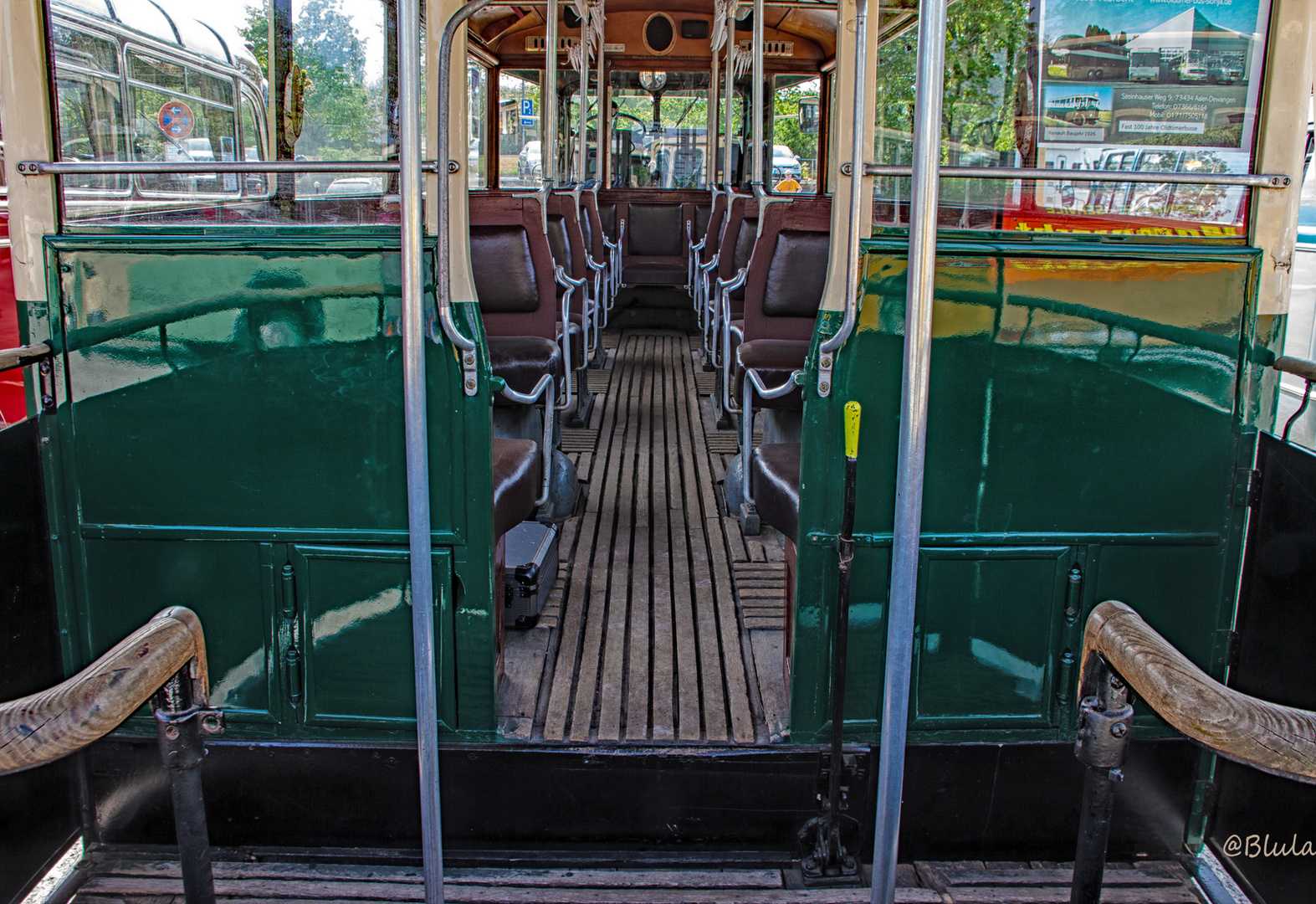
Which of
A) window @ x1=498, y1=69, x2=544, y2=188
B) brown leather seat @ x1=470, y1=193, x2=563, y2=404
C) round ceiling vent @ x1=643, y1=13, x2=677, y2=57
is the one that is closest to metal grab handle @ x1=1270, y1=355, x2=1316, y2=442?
brown leather seat @ x1=470, y1=193, x2=563, y2=404

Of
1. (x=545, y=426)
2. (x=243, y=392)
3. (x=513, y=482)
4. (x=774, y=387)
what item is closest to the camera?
(x=243, y=392)

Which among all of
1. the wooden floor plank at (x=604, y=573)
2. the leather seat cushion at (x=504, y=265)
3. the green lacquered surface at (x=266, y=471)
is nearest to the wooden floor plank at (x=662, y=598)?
the wooden floor plank at (x=604, y=573)

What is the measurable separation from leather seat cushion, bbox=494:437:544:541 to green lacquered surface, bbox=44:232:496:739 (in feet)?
0.92

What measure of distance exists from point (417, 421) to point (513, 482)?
100cm

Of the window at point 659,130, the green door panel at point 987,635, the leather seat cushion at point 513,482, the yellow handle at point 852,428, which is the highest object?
the window at point 659,130

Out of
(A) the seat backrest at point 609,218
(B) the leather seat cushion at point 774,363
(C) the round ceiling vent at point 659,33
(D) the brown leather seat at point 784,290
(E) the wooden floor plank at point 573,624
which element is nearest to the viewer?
(E) the wooden floor plank at point 573,624

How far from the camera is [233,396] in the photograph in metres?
2.17

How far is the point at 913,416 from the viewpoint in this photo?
1.54m

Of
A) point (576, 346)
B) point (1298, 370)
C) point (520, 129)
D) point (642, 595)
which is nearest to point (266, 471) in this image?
point (642, 595)

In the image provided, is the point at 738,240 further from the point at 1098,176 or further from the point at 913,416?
the point at 913,416

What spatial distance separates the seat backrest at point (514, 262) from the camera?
4316 mm

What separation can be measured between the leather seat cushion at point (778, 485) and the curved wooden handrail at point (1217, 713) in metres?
1.08

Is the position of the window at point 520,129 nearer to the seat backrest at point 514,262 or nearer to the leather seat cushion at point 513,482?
the seat backrest at point 514,262

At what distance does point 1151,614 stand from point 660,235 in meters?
7.37
